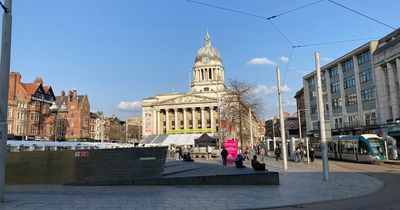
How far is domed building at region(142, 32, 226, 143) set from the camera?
142 m

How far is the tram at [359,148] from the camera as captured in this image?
39.1m

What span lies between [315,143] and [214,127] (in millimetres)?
86067

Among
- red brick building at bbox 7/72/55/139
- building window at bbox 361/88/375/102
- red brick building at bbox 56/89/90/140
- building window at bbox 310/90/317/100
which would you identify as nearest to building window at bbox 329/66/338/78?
building window at bbox 310/90/317/100

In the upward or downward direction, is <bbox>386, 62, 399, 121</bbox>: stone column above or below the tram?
above

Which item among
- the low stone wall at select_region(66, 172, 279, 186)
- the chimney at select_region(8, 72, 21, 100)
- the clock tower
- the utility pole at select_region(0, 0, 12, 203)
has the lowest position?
the low stone wall at select_region(66, 172, 279, 186)

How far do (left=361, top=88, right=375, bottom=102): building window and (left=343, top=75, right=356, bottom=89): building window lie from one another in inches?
137

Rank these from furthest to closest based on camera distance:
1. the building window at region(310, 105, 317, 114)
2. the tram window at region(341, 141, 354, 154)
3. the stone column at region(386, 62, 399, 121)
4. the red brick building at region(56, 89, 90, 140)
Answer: the red brick building at region(56, 89, 90, 140), the building window at region(310, 105, 317, 114), the stone column at region(386, 62, 399, 121), the tram window at region(341, 141, 354, 154)

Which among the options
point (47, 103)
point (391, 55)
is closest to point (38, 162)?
point (391, 55)

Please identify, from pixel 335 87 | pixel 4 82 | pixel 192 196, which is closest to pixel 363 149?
pixel 192 196

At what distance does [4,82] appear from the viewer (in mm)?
13562

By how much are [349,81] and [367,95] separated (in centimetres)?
663

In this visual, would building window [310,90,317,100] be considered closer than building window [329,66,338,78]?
No

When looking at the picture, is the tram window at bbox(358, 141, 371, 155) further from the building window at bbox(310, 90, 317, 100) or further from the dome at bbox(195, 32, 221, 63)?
the dome at bbox(195, 32, 221, 63)

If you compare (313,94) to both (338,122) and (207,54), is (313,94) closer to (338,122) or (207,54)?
(338,122)
